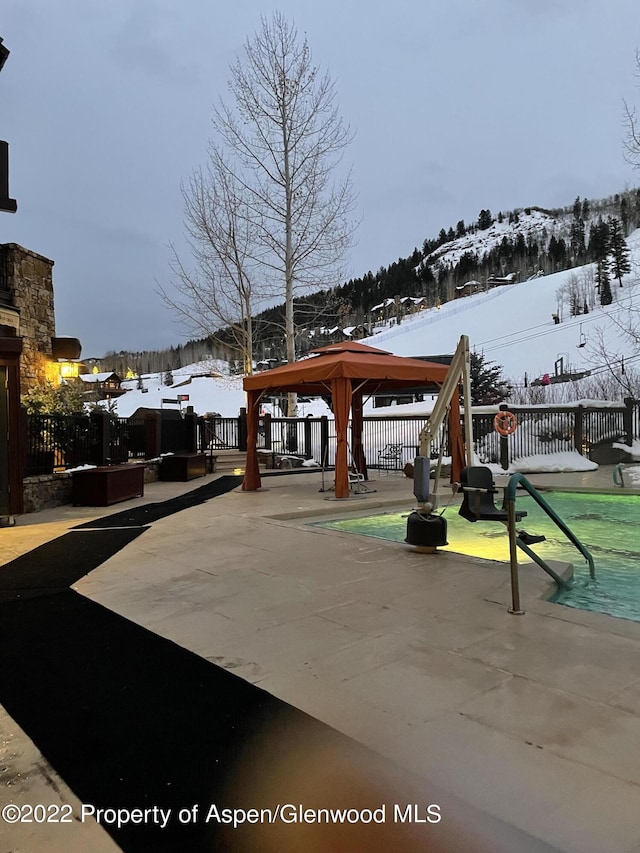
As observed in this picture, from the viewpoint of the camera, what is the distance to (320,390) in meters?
12.3

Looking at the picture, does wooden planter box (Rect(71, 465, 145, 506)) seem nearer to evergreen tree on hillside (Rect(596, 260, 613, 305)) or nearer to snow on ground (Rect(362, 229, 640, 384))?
snow on ground (Rect(362, 229, 640, 384))

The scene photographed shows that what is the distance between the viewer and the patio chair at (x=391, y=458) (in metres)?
16.2

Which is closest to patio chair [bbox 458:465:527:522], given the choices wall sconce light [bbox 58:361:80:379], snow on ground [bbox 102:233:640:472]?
wall sconce light [bbox 58:361:80:379]

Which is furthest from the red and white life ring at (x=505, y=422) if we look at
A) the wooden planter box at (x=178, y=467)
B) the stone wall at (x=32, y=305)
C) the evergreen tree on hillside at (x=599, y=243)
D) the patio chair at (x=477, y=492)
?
the evergreen tree on hillside at (x=599, y=243)

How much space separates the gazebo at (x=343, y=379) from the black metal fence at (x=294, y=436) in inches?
59.1

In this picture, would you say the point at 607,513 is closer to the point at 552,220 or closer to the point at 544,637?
the point at 544,637

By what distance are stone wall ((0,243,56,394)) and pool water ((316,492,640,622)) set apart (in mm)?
10031

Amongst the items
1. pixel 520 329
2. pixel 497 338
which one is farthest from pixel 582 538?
pixel 520 329

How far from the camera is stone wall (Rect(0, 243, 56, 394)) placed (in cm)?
1348

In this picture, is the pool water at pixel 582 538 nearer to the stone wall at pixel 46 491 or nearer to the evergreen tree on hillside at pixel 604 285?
the stone wall at pixel 46 491

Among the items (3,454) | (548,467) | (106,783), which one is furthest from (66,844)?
(548,467)

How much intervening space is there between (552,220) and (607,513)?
16745 cm

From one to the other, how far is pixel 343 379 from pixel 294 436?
9.24 meters

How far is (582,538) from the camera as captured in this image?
679 cm
